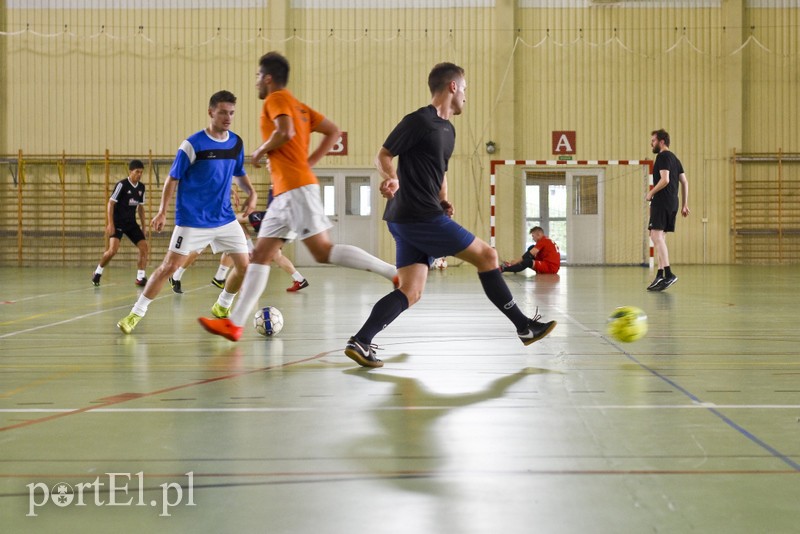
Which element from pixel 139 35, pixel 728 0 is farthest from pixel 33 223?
pixel 728 0

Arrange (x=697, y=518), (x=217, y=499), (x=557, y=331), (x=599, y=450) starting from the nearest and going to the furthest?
(x=697, y=518) < (x=217, y=499) < (x=599, y=450) < (x=557, y=331)

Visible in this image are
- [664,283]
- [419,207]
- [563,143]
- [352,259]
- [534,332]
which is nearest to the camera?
[419,207]

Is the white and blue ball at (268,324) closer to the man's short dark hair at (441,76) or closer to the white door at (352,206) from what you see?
the man's short dark hair at (441,76)

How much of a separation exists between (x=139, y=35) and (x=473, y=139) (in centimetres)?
855

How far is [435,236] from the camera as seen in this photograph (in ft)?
16.0

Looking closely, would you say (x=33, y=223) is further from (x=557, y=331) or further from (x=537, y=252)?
(x=557, y=331)

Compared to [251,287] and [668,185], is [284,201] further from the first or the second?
[668,185]

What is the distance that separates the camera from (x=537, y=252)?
15.9 meters

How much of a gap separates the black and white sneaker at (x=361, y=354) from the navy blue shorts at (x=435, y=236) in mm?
475

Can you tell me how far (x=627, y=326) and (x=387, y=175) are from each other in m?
1.86

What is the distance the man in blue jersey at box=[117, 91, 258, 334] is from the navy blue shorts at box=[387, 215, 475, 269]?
2.30 metres

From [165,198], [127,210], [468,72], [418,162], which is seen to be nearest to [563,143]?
[468,72]

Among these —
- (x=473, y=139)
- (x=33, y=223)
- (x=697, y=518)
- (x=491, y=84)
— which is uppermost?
(x=491, y=84)

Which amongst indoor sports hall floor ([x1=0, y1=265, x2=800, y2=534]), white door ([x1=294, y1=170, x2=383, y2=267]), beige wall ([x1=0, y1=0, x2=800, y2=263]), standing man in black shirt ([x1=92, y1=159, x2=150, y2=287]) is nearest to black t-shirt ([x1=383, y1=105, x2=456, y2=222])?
indoor sports hall floor ([x1=0, y1=265, x2=800, y2=534])
